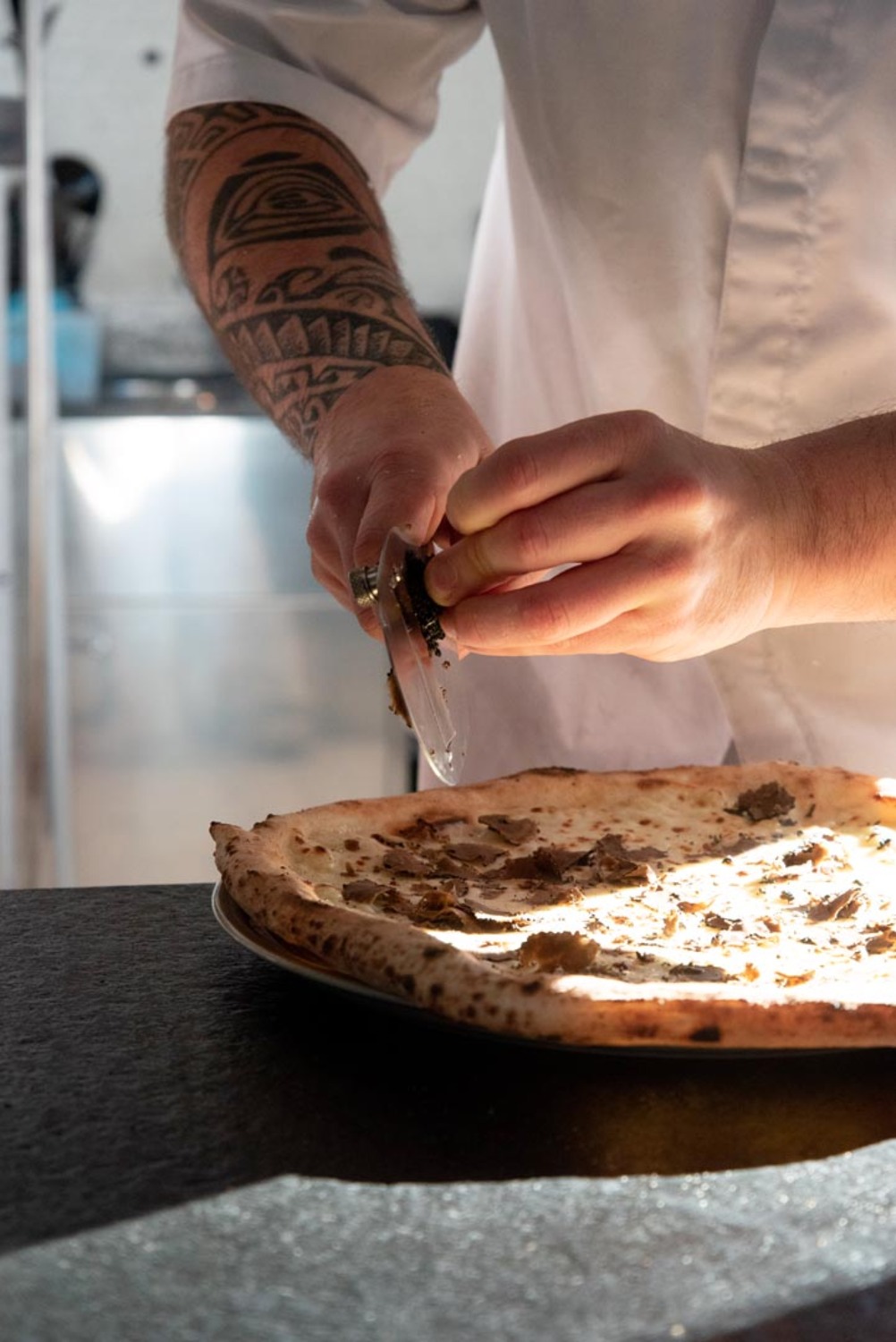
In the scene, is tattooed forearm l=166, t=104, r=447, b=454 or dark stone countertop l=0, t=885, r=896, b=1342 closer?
dark stone countertop l=0, t=885, r=896, b=1342

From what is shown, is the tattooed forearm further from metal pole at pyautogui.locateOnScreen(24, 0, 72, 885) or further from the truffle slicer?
metal pole at pyautogui.locateOnScreen(24, 0, 72, 885)

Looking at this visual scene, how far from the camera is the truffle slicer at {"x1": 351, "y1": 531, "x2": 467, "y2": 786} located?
88 cm

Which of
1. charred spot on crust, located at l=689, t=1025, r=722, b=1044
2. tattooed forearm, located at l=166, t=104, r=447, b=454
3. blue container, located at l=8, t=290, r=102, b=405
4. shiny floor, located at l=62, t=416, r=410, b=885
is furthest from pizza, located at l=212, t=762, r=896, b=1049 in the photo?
blue container, located at l=8, t=290, r=102, b=405

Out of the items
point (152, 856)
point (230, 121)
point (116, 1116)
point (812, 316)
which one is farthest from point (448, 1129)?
point (152, 856)

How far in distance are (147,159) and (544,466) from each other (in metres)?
2.60

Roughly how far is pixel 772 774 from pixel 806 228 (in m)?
0.40

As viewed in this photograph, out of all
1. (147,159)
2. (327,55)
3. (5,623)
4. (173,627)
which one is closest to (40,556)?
(5,623)

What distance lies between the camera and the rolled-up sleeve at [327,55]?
137 cm

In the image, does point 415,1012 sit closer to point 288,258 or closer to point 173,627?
point 288,258

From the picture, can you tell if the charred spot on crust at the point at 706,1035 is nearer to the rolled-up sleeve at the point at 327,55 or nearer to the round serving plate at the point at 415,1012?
the round serving plate at the point at 415,1012

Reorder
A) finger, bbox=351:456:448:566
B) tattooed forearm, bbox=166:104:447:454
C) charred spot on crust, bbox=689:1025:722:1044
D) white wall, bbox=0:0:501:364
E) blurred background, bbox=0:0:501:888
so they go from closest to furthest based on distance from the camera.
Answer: charred spot on crust, bbox=689:1025:722:1044 < finger, bbox=351:456:448:566 < tattooed forearm, bbox=166:104:447:454 < blurred background, bbox=0:0:501:888 < white wall, bbox=0:0:501:364

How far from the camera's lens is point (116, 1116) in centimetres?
67

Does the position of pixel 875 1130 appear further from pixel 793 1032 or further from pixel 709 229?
pixel 709 229

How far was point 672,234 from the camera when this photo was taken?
125cm
